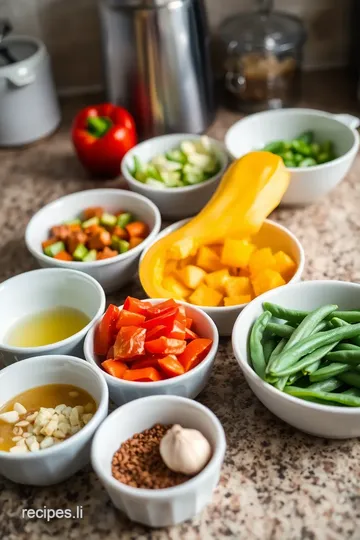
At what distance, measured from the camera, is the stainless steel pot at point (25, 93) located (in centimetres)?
170

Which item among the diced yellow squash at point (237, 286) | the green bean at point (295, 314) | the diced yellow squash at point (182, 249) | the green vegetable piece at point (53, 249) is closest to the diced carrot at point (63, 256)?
Result: the green vegetable piece at point (53, 249)

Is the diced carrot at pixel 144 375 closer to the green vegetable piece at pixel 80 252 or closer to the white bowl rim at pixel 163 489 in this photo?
the white bowl rim at pixel 163 489

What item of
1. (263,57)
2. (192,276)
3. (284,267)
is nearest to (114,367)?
(192,276)

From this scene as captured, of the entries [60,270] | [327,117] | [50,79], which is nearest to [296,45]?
[327,117]

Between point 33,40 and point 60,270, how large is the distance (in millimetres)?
813

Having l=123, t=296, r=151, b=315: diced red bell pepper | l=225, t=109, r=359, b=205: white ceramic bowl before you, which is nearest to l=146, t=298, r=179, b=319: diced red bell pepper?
l=123, t=296, r=151, b=315: diced red bell pepper

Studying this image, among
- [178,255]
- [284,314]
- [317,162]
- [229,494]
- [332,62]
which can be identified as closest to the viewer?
[229,494]

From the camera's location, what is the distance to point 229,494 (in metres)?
0.96

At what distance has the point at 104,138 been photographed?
1.63 m

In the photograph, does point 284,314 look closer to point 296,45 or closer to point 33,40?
point 296,45

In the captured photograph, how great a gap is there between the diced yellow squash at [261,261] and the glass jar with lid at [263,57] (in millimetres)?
695

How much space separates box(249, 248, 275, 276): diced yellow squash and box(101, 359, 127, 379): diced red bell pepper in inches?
12.6

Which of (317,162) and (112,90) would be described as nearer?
(317,162)

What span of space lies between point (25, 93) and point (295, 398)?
1.13 metres
